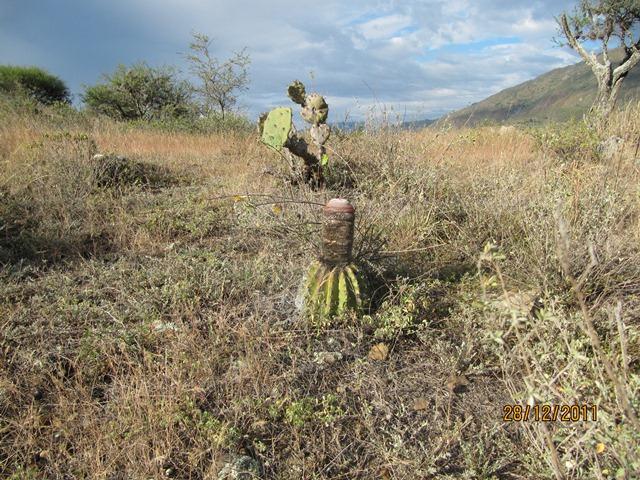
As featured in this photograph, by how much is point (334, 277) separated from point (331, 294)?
0.36ft

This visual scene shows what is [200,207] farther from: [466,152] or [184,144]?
[184,144]

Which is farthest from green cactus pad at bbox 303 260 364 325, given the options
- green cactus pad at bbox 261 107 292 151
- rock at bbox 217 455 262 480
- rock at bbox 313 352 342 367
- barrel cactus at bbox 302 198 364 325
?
green cactus pad at bbox 261 107 292 151

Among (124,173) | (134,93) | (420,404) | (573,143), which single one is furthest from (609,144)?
(134,93)

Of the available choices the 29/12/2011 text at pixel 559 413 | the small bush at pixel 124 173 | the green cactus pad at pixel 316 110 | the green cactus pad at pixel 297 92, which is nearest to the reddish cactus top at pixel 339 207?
the 29/12/2011 text at pixel 559 413

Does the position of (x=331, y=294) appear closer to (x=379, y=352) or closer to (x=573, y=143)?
(x=379, y=352)

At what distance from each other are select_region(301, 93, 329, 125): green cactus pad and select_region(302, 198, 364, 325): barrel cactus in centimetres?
296

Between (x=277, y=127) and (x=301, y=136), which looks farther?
(x=301, y=136)

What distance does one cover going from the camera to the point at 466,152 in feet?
22.7

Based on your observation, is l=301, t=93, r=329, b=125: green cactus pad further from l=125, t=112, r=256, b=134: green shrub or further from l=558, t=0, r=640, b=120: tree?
l=558, t=0, r=640, b=120: tree

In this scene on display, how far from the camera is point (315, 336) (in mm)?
2600

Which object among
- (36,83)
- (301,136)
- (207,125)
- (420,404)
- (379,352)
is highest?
(36,83)

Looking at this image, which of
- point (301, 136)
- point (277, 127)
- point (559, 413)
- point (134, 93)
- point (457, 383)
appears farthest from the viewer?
point (134, 93)

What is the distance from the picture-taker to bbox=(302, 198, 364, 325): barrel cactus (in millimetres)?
2646

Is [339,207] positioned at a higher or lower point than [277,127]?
lower
